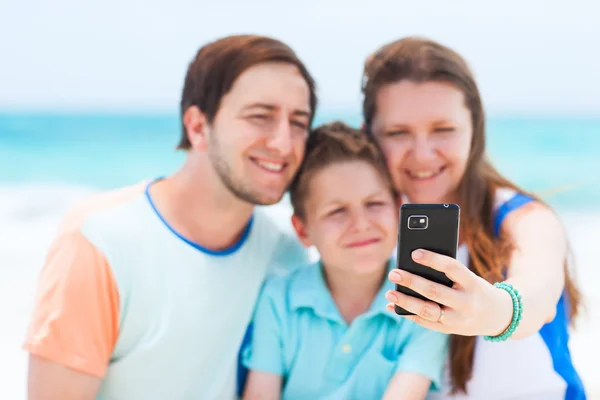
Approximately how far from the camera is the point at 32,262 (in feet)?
25.9

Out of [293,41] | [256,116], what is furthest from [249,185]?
[293,41]

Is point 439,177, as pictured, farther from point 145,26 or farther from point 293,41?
point 145,26

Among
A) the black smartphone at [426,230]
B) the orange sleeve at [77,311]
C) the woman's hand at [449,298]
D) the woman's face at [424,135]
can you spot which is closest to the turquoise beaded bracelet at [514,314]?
the woman's hand at [449,298]

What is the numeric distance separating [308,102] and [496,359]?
3.70 feet

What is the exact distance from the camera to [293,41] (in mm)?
15727

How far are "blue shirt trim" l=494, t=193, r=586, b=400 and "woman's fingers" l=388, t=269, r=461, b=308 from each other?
91 centimetres

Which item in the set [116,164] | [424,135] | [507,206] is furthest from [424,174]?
[116,164]

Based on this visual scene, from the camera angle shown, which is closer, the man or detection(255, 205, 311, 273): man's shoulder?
the man

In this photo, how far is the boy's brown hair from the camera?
249 centimetres

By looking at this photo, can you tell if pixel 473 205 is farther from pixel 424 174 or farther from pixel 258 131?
pixel 258 131

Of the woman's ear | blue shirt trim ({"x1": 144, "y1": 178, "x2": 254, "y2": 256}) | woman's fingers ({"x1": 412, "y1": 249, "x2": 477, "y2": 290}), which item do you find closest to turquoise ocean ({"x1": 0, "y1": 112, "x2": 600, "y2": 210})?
the woman's ear

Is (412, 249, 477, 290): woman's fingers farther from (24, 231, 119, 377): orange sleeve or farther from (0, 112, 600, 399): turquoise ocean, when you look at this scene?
(0, 112, 600, 399): turquoise ocean

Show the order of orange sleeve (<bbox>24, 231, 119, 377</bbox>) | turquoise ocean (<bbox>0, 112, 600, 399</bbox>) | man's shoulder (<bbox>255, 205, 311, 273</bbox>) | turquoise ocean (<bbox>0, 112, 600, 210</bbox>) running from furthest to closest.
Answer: turquoise ocean (<bbox>0, 112, 600, 210</bbox>), turquoise ocean (<bbox>0, 112, 600, 399</bbox>), man's shoulder (<bbox>255, 205, 311, 273</bbox>), orange sleeve (<bbox>24, 231, 119, 377</bbox>)

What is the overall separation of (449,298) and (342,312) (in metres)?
0.96
